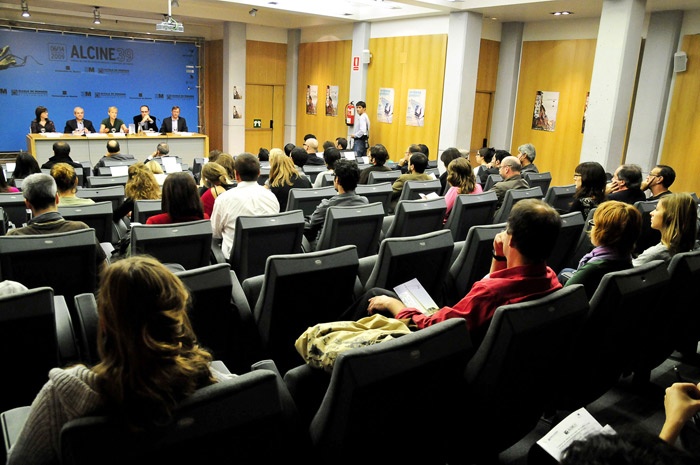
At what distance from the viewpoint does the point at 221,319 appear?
8.01 ft

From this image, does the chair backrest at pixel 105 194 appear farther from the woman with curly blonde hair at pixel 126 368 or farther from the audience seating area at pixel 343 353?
the woman with curly blonde hair at pixel 126 368

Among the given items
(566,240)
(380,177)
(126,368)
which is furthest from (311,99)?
(126,368)

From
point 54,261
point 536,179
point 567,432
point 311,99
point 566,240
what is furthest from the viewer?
point 311,99

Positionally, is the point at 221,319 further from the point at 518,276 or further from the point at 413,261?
the point at 518,276

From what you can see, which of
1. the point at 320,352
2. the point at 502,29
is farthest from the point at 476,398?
the point at 502,29

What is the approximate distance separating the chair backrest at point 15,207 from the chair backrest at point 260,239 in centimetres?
201

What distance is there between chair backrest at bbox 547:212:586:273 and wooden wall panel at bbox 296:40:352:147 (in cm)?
927

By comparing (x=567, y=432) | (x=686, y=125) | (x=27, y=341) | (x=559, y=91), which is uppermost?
(x=559, y=91)

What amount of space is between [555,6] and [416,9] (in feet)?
8.80

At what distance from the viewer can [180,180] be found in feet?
11.6

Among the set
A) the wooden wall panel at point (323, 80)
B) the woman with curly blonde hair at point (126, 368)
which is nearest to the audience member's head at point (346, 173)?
the woman with curly blonde hair at point (126, 368)

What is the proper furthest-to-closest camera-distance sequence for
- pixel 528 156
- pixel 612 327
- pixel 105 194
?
pixel 528 156, pixel 105 194, pixel 612 327

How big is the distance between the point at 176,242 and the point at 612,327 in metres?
2.41

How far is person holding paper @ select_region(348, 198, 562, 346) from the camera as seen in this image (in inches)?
84.0
